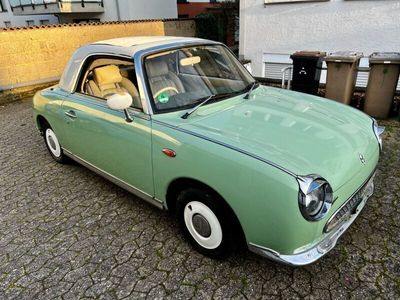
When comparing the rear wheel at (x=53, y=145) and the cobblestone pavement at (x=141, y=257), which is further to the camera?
the rear wheel at (x=53, y=145)

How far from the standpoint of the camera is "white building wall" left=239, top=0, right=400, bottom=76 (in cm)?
A: 689

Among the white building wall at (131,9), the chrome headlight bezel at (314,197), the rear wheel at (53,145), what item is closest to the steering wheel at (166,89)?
the chrome headlight bezel at (314,197)

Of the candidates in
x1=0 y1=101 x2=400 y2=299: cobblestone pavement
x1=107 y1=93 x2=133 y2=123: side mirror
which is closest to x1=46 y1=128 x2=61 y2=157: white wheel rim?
x1=0 y1=101 x2=400 y2=299: cobblestone pavement

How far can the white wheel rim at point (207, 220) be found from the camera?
95.4 inches

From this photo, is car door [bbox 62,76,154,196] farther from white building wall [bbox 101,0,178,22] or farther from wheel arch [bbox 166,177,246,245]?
white building wall [bbox 101,0,178,22]

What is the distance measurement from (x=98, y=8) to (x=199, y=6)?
7066 millimetres

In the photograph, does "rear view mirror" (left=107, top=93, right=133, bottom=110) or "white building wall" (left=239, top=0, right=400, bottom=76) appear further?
"white building wall" (left=239, top=0, right=400, bottom=76)

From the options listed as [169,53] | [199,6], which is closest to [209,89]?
[169,53]

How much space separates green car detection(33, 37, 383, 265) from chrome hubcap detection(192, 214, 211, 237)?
11mm

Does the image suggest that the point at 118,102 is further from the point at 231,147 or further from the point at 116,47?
the point at 231,147

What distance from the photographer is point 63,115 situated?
12.3ft

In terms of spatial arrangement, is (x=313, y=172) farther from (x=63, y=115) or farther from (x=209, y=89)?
(x=63, y=115)

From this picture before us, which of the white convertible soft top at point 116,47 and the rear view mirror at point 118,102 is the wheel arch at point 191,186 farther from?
the white convertible soft top at point 116,47

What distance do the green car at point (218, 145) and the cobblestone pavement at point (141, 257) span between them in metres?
0.29
